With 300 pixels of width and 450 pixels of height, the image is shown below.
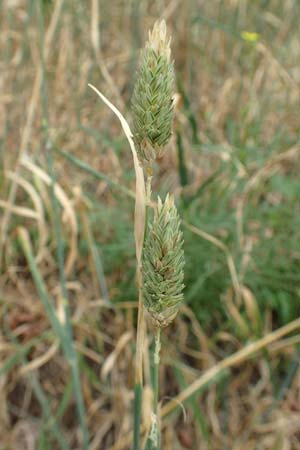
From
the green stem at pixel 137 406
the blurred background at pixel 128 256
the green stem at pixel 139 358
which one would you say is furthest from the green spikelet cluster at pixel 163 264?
the blurred background at pixel 128 256

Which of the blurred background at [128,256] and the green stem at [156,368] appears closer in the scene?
the green stem at [156,368]

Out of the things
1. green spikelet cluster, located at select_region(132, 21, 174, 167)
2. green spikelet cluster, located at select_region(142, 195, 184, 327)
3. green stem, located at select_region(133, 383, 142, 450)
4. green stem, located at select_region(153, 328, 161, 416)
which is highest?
green spikelet cluster, located at select_region(132, 21, 174, 167)

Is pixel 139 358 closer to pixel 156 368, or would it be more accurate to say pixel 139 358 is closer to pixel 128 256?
pixel 156 368

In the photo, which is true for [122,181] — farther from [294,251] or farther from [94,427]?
[94,427]

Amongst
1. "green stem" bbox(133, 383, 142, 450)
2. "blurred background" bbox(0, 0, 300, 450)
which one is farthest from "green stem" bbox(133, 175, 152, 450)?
"blurred background" bbox(0, 0, 300, 450)

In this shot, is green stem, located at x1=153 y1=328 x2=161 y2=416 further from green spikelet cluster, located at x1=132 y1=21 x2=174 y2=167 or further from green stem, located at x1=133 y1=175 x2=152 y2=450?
green spikelet cluster, located at x1=132 y1=21 x2=174 y2=167

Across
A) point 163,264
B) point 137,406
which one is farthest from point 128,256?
point 163,264

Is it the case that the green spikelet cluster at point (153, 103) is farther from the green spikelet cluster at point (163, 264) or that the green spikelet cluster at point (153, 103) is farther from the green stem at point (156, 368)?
the green stem at point (156, 368)
